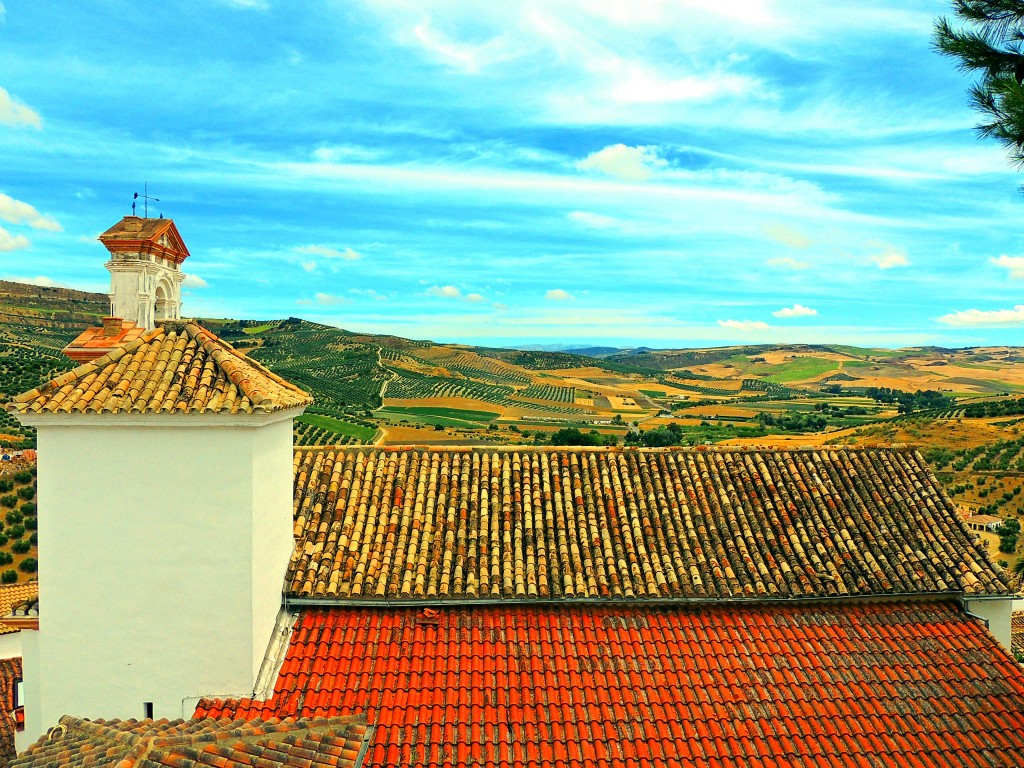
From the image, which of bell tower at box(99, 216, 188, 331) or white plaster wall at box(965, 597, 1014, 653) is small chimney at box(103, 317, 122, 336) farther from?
white plaster wall at box(965, 597, 1014, 653)

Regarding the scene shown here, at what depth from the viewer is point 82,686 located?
7.07 metres

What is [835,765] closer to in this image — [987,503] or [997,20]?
[997,20]

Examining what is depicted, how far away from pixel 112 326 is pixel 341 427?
37.1m

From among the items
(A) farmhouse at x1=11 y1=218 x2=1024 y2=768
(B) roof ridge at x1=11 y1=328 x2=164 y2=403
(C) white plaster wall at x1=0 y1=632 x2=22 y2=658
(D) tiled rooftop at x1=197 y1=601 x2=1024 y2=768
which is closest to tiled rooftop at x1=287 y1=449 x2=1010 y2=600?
(A) farmhouse at x1=11 y1=218 x2=1024 y2=768

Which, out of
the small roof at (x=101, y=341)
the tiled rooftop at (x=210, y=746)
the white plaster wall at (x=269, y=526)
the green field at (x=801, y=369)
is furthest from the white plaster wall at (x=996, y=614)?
the green field at (x=801, y=369)

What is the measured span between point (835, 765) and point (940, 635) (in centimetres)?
285

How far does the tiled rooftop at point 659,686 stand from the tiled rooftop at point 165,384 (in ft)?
9.76

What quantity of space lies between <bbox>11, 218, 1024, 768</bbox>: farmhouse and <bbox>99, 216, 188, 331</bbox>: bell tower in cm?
105

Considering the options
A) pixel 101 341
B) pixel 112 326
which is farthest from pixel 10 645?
pixel 112 326

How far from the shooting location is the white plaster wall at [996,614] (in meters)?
9.00

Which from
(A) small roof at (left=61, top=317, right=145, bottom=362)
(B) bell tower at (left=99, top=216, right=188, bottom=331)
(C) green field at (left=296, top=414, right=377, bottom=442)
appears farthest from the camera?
(C) green field at (left=296, top=414, right=377, bottom=442)

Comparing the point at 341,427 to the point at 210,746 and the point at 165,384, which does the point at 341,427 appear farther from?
the point at 210,746

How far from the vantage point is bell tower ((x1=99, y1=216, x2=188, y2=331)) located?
845 centimetres

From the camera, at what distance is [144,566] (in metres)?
7.03
